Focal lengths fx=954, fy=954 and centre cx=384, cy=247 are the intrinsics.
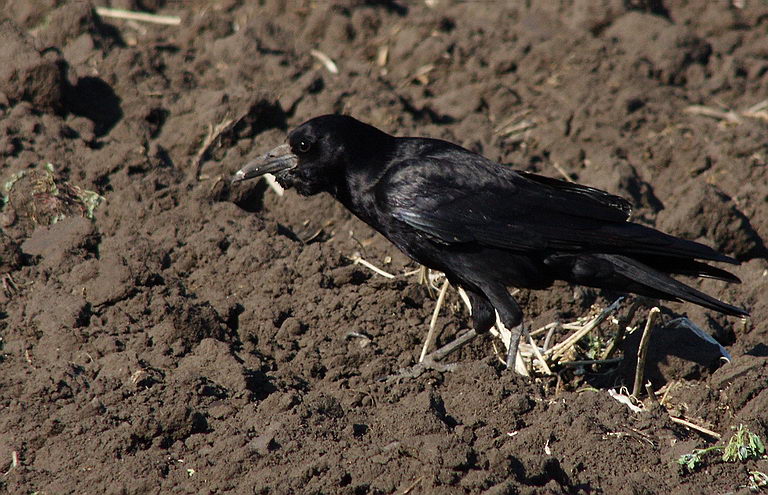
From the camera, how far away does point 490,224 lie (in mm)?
5625

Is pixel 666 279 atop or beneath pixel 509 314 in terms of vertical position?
atop

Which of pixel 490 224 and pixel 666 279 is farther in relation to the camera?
pixel 490 224

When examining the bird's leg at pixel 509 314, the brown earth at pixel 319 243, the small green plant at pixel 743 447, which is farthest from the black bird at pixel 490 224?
the small green plant at pixel 743 447

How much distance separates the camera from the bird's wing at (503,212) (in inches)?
219

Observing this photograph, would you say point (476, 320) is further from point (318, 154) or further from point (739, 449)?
point (739, 449)

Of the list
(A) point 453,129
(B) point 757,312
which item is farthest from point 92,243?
(B) point 757,312

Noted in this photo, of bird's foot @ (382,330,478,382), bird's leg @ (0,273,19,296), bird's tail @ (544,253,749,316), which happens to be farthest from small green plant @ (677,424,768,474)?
bird's leg @ (0,273,19,296)

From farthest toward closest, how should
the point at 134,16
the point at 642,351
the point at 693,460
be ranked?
the point at 134,16
the point at 642,351
the point at 693,460

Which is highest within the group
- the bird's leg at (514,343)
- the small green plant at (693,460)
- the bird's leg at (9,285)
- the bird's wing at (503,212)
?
the bird's wing at (503,212)

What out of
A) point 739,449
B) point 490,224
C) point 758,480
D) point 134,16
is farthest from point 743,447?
point 134,16

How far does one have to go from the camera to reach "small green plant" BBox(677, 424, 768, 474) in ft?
14.9

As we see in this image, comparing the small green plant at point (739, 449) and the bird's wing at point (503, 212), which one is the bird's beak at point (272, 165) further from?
the small green plant at point (739, 449)

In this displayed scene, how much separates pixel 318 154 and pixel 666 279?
219 cm

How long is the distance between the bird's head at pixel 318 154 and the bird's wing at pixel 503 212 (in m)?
0.30
